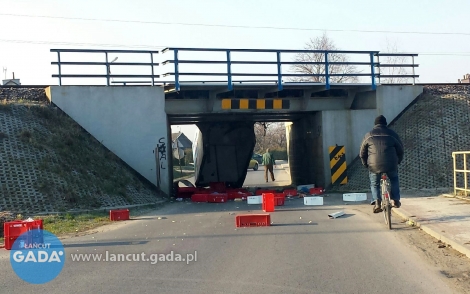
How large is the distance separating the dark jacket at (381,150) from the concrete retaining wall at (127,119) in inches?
408

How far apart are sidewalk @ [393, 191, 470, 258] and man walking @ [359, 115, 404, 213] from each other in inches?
30.3

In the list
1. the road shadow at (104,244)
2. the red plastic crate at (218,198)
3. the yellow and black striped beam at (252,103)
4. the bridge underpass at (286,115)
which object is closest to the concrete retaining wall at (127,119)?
the bridge underpass at (286,115)

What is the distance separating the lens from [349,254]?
8078 millimetres

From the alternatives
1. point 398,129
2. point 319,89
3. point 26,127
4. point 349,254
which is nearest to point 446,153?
point 398,129

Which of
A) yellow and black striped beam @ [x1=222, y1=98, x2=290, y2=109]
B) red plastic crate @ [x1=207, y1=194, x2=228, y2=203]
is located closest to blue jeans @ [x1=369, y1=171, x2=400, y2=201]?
red plastic crate @ [x1=207, y1=194, x2=228, y2=203]

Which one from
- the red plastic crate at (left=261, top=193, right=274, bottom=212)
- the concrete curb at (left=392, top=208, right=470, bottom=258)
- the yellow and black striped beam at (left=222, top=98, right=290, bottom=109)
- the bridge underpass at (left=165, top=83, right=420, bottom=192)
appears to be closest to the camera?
the concrete curb at (left=392, top=208, right=470, bottom=258)

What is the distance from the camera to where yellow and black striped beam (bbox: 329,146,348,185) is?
20812mm

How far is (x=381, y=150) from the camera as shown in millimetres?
10547

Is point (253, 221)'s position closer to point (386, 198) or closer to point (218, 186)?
point (386, 198)

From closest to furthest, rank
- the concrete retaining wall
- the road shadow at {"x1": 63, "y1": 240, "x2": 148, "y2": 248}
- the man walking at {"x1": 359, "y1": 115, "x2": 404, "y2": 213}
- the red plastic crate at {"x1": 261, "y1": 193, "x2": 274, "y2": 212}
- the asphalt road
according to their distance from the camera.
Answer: the asphalt road
the road shadow at {"x1": 63, "y1": 240, "x2": 148, "y2": 248}
the man walking at {"x1": 359, "y1": 115, "x2": 404, "y2": 213}
the red plastic crate at {"x1": 261, "y1": 193, "x2": 274, "y2": 212}
the concrete retaining wall

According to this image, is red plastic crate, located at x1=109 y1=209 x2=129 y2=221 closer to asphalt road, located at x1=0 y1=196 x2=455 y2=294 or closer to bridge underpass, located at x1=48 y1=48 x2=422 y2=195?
asphalt road, located at x1=0 y1=196 x2=455 y2=294

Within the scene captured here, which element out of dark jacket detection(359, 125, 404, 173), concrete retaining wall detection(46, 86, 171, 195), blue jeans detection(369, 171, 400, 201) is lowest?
blue jeans detection(369, 171, 400, 201)

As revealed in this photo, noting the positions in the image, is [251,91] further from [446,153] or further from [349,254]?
[349,254]

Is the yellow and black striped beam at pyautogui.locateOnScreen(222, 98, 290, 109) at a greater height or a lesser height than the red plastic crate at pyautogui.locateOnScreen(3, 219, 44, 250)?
greater
